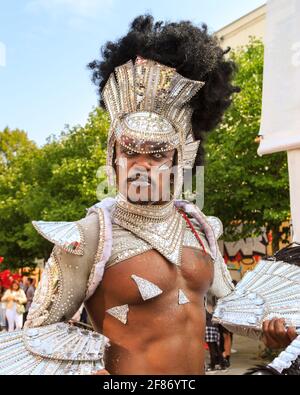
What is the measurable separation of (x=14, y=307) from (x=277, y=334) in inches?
426

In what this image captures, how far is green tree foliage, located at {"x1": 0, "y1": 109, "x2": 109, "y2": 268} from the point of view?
Answer: 65.9 feet

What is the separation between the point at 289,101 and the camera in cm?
446

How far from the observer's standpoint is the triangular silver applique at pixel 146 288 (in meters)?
2.62

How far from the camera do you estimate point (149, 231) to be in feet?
9.25

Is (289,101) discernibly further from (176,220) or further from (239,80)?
(239,80)

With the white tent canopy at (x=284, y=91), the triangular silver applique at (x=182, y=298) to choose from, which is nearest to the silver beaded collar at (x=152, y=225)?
the triangular silver applique at (x=182, y=298)

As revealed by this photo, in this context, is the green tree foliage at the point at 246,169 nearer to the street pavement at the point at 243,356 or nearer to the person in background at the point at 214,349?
the street pavement at the point at 243,356

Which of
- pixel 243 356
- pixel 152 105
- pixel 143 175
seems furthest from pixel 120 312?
pixel 243 356

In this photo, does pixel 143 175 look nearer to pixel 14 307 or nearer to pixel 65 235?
pixel 65 235

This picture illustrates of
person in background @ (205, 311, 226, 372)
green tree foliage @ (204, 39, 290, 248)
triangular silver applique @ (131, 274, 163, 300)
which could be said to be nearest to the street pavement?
person in background @ (205, 311, 226, 372)

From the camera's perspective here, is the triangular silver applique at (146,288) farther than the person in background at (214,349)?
No

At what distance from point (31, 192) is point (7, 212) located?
3.56 metres

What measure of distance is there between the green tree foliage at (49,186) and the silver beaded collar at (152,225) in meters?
15.2

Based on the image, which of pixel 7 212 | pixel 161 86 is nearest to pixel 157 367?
pixel 161 86
